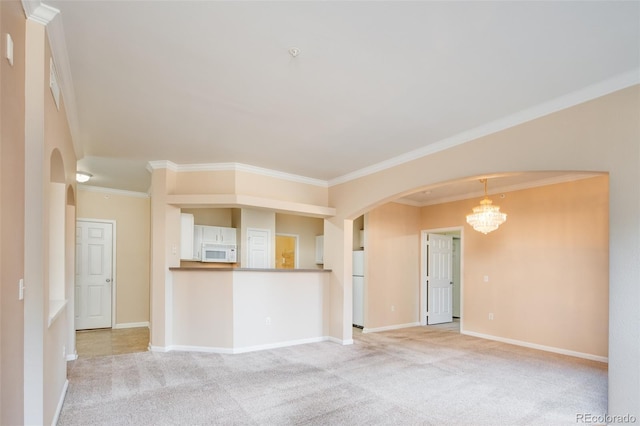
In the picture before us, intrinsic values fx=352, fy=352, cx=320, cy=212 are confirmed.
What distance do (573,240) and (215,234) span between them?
6.17 m

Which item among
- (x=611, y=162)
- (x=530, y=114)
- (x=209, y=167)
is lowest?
(x=611, y=162)

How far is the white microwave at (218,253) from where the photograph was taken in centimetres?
680

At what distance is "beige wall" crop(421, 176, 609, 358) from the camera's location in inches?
199

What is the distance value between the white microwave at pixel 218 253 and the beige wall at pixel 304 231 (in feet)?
4.70

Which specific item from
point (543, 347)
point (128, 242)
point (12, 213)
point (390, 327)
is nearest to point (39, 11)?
point (12, 213)

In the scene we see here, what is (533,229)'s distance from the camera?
5.85m

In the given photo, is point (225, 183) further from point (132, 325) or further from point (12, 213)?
point (132, 325)

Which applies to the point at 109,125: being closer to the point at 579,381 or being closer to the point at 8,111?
the point at 8,111

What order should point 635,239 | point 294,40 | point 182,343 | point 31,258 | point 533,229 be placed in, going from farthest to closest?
point 533,229 → point 182,343 → point 635,239 → point 294,40 → point 31,258

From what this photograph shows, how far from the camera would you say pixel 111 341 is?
5816mm

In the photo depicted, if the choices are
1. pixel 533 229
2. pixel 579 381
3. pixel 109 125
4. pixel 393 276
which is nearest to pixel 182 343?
pixel 109 125

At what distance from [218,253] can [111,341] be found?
2254 millimetres

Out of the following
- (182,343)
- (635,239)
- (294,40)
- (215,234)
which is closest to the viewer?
(294,40)

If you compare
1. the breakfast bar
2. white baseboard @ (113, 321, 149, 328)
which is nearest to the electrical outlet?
the breakfast bar
